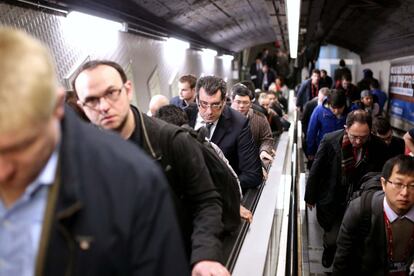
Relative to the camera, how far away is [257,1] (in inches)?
382

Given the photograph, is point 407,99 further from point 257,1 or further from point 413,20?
point 257,1

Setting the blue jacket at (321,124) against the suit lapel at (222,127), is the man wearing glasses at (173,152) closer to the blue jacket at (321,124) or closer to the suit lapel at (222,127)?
the suit lapel at (222,127)

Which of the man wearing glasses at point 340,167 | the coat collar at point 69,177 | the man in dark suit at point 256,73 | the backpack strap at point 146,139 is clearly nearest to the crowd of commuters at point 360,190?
the man wearing glasses at point 340,167

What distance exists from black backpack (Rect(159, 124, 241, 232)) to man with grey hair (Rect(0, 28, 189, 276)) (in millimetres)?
778

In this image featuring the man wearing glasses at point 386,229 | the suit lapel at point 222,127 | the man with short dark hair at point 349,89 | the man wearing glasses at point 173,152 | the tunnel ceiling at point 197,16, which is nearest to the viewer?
the man wearing glasses at point 173,152

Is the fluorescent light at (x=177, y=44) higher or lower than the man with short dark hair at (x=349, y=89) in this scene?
higher

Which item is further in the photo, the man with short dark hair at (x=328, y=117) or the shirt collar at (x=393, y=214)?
the man with short dark hair at (x=328, y=117)

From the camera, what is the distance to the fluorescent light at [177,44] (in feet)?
29.3

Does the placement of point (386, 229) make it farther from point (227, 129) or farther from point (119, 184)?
point (119, 184)

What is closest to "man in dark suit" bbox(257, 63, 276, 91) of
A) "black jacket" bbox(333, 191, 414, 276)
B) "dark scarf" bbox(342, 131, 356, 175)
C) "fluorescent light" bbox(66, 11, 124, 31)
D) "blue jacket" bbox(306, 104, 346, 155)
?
"blue jacket" bbox(306, 104, 346, 155)

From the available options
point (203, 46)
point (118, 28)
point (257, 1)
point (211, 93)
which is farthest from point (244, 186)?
point (203, 46)

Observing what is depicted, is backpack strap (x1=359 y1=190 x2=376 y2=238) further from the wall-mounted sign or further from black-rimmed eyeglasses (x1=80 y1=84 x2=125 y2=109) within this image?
the wall-mounted sign

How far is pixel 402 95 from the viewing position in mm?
8945

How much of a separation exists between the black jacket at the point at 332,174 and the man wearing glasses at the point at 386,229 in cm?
101
